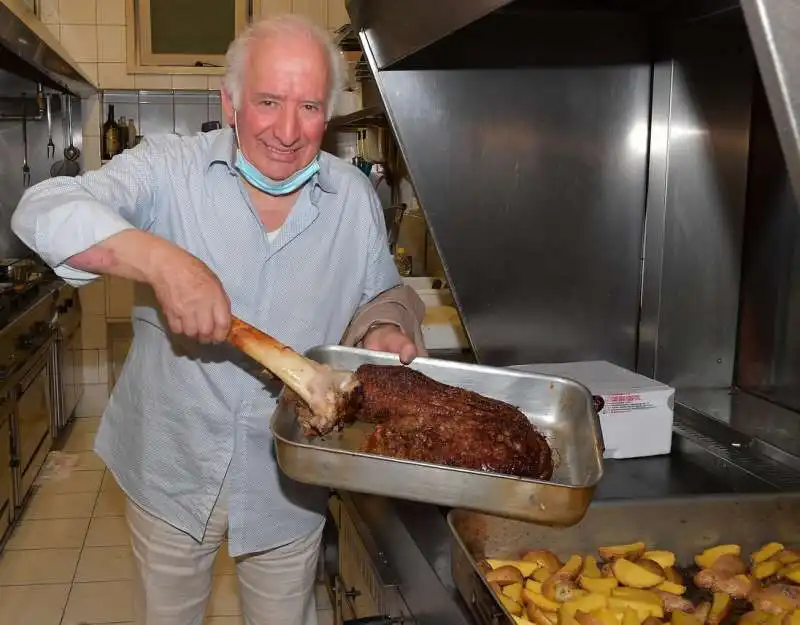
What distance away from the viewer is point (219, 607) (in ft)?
9.15

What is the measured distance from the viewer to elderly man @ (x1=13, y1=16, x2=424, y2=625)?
148 centimetres

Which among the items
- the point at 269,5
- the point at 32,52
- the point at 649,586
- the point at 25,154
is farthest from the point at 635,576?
the point at 25,154

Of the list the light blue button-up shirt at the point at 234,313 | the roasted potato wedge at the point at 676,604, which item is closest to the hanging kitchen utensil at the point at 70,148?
the light blue button-up shirt at the point at 234,313

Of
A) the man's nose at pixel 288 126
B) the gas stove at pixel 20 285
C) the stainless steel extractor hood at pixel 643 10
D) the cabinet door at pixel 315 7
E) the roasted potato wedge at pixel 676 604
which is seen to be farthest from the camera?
the cabinet door at pixel 315 7

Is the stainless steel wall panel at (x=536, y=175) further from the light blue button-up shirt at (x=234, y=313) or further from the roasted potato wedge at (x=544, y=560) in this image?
the roasted potato wedge at (x=544, y=560)

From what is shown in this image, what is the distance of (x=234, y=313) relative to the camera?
5.24 feet

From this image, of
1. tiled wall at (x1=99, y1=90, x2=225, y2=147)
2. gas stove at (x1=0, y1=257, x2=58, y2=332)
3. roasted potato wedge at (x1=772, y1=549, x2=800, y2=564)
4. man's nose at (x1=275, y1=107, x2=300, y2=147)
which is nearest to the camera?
roasted potato wedge at (x1=772, y1=549, x2=800, y2=564)

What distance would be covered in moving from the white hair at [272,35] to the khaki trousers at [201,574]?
817 mm

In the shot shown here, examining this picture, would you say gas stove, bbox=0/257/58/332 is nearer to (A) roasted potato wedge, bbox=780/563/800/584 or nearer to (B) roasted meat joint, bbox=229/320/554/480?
(B) roasted meat joint, bbox=229/320/554/480

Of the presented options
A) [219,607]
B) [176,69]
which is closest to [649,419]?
[219,607]

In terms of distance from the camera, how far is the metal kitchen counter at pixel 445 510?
1323mm

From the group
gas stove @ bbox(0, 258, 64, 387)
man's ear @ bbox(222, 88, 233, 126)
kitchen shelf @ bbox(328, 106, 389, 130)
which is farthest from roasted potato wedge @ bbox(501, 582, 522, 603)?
gas stove @ bbox(0, 258, 64, 387)

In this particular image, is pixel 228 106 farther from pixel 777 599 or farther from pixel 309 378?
pixel 777 599

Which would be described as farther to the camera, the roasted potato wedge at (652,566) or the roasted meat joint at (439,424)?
the roasted potato wedge at (652,566)
